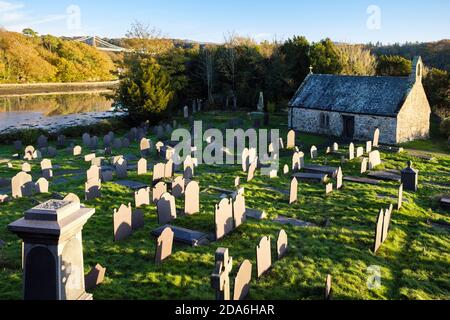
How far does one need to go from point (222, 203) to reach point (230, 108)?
3231 centimetres

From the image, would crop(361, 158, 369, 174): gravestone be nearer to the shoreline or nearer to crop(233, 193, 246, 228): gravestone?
crop(233, 193, 246, 228): gravestone

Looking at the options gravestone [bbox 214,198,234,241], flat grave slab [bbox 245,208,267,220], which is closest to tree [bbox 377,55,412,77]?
flat grave slab [bbox 245,208,267,220]

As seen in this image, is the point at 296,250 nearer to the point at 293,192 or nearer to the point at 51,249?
the point at 293,192

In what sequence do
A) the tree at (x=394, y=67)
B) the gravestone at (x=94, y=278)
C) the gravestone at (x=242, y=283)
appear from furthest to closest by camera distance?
the tree at (x=394, y=67) < the gravestone at (x=94, y=278) < the gravestone at (x=242, y=283)

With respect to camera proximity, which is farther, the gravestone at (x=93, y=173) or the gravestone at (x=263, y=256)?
the gravestone at (x=93, y=173)

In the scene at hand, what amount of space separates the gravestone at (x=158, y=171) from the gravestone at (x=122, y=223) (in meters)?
5.53

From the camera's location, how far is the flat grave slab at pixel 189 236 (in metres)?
11.1

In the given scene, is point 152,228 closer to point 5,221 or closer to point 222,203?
point 222,203

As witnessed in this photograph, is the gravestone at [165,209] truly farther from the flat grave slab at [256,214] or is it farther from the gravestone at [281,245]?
the gravestone at [281,245]

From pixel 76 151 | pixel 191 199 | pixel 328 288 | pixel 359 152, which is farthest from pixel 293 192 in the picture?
pixel 76 151

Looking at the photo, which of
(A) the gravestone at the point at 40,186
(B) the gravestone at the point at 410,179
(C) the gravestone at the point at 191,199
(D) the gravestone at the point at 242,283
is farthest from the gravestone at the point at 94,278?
(B) the gravestone at the point at 410,179

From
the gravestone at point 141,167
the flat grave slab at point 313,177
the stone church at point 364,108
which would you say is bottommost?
the flat grave slab at point 313,177

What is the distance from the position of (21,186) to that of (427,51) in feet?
240

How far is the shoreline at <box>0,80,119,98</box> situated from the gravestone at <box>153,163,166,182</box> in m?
50.7
